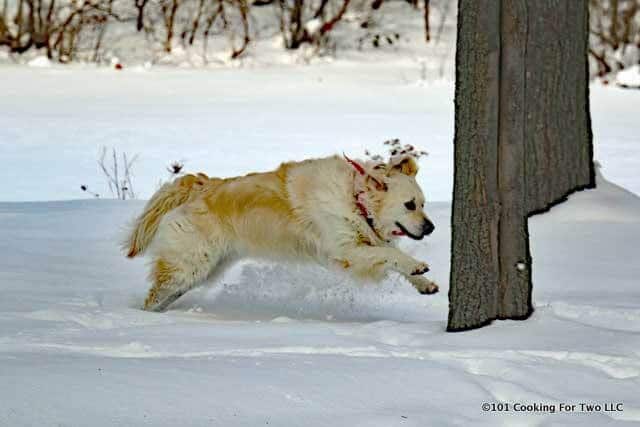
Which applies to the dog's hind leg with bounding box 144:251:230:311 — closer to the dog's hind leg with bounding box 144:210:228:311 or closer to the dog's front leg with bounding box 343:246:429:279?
the dog's hind leg with bounding box 144:210:228:311

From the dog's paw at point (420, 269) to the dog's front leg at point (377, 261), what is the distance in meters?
0.02

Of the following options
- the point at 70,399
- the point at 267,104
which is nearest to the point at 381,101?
the point at 267,104

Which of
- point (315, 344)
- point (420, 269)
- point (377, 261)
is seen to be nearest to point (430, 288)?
point (420, 269)

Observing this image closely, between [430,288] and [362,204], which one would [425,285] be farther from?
[362,204]

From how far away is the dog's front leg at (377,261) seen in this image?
5.22 meters

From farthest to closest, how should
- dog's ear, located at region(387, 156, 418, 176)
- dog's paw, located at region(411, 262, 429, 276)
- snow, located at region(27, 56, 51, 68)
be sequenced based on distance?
snow, located at region(27, 56, 51, 68)
dog's ear, located at region(387, 156, 418, 176)
dog's paw, located at region(411, 262, 429, 276)

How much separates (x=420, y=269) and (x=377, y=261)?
336 mm

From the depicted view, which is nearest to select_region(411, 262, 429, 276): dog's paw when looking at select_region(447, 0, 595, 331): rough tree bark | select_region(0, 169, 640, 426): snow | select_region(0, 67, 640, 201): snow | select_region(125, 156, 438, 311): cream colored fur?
select_region(125, 156, 438, 311): cream colored fur

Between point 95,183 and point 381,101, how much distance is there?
5.02 m

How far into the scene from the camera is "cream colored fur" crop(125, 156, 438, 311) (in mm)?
5477

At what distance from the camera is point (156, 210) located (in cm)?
588

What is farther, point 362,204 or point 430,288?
point 362,204

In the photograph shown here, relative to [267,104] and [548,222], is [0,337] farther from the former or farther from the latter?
[267,104]

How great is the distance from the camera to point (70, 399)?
3.08 m
